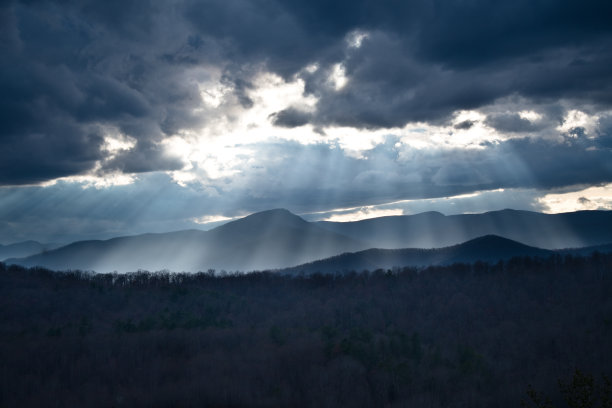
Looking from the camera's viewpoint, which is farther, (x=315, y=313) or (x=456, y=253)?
(x=456, y=253)

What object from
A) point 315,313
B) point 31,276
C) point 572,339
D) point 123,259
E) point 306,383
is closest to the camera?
point 306,383

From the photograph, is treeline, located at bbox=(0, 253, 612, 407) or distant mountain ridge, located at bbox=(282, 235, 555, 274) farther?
distant mountain ridge, located at bbox=(282, 235, 555, 274)

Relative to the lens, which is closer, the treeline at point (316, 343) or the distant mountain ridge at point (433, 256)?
the treeline at point (316, 343)

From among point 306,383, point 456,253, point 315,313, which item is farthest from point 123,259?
point 306,383

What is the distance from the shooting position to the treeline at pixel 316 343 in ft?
34.1

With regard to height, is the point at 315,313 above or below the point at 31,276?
below

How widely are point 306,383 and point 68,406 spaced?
5.84 m

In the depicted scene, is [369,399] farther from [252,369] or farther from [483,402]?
[252,369]

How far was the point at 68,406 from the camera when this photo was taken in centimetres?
933

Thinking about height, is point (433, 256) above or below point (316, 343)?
below

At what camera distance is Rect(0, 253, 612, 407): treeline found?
10391mm

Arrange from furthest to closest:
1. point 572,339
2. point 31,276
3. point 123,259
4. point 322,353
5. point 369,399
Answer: point 123,259, point 31,276, point 572,339, point 322,353, point 369,399

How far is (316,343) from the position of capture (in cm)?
1551

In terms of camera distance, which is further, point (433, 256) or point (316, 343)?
point (433, 256)
